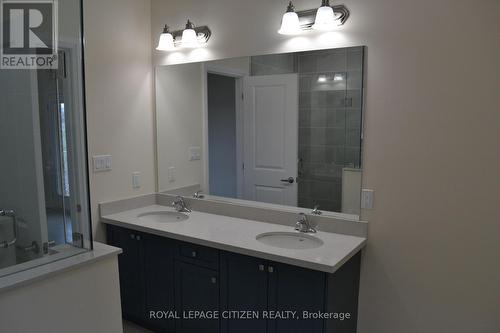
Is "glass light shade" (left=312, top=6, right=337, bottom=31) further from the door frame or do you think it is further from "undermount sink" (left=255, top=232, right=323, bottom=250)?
"undermount sink" (left=255, top=232, right=323, bottom=250)

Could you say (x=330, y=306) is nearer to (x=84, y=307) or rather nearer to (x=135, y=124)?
(x=84, y=307)

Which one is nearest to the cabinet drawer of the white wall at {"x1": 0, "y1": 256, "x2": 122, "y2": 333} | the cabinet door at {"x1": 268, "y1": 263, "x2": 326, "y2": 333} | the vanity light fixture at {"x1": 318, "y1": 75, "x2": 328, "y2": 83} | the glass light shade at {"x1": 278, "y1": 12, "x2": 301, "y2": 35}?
the cabinet door at {"x1": 268, "y1": 263, "x2": 326, "y2": 333}

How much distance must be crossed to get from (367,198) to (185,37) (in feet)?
5.79

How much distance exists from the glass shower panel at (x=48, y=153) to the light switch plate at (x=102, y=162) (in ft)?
2.14

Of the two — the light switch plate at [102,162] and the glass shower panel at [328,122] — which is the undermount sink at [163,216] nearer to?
the light switch plate at [102,162]

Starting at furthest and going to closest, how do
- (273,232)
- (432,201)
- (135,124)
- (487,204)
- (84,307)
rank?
1. (135,124)
2. (273,232)
3. (432,201)
4. (487,204)
5. (84,307)

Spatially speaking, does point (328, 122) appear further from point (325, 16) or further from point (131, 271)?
point (131, 271)

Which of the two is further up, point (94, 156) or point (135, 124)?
point (135, 124)

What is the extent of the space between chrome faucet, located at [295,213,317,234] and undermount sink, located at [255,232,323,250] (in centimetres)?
5

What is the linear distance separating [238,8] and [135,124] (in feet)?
4.00

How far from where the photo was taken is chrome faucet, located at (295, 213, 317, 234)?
8.02ft

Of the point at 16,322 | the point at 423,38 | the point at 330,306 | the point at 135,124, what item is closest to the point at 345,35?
the point at 423,38

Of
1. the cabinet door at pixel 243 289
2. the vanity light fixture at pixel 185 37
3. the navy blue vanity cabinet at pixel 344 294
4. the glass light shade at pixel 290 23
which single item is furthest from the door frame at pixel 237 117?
the navy blue vanity cabinet at pixel 344 294

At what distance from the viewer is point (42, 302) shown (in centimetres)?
154
